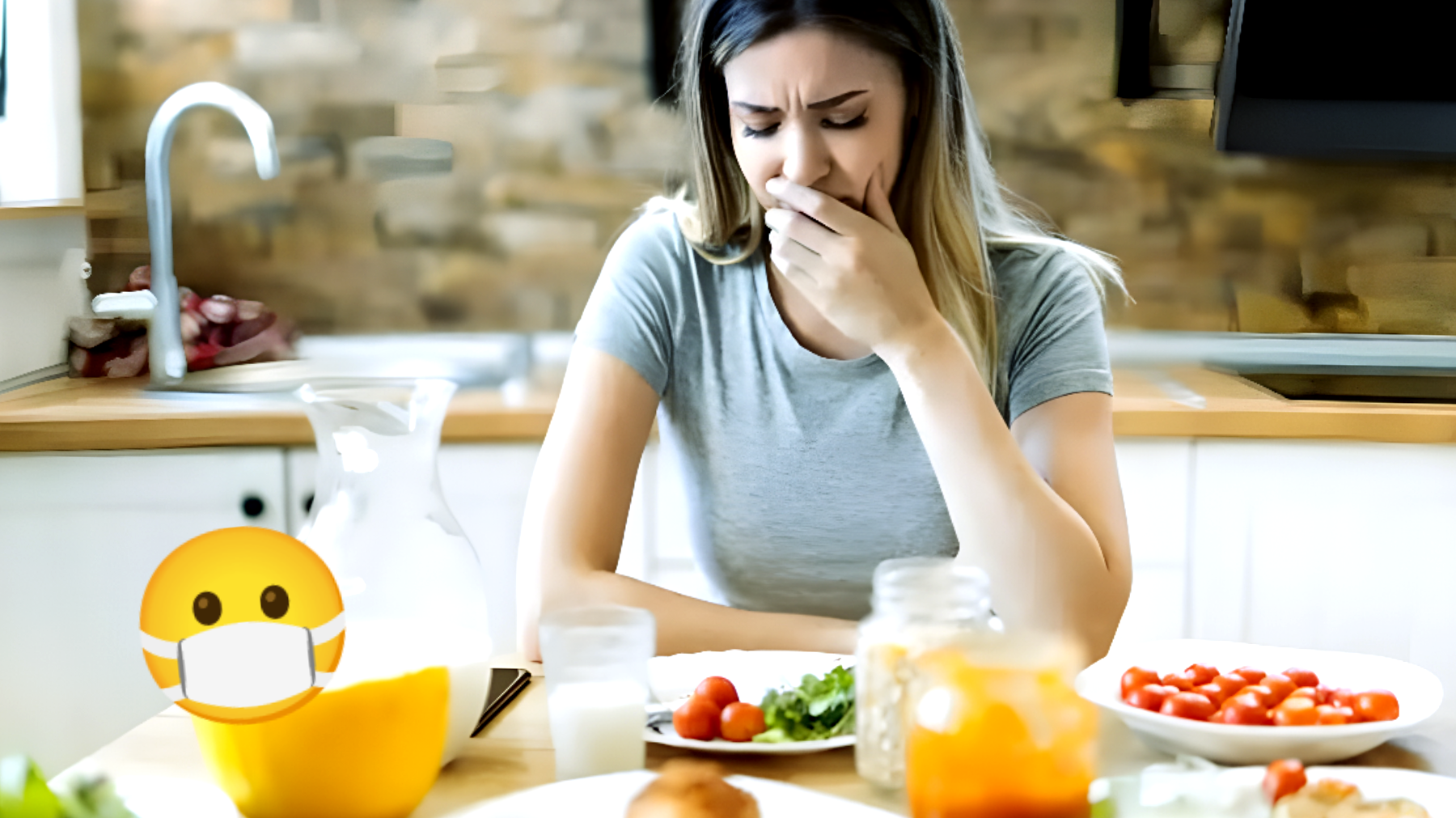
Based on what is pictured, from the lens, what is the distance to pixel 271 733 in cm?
58

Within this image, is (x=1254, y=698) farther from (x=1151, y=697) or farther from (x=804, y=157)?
(x=804, y=157)

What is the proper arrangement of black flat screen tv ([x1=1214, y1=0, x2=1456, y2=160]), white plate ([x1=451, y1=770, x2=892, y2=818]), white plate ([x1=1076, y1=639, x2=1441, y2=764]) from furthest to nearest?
black flat screen tv ([x1=1214, y1=0, x2=1456, y2=160]) → white plate ([x1=1076, y1=639, x2=1441, y2=764]) → white plate ([x1=451, y1=770, x2=892, y2=818])

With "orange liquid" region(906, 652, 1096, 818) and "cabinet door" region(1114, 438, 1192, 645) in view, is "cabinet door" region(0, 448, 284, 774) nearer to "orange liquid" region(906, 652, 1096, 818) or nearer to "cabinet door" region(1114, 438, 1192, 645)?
"cabinet door" region(1114, 438, 1192, 645)

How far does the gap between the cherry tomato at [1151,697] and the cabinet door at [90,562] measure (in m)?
1.35

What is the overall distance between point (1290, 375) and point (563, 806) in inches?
77.8

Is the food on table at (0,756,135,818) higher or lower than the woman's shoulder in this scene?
lower

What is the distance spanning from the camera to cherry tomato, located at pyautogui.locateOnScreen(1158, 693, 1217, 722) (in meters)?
0.71

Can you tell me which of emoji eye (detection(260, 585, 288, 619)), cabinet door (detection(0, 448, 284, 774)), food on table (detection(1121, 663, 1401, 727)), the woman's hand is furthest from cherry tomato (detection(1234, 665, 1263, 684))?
cabinet door (detection(0, 448, 284, 774))

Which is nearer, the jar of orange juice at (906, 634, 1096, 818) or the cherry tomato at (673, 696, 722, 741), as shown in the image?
the jar of orange juice at (906, 634, 1096, 818)

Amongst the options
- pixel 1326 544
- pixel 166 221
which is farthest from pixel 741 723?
pixel 166 221

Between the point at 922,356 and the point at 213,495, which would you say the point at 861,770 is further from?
the point at 213,495

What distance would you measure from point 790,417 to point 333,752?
0.74m

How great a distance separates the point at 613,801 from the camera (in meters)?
0.58

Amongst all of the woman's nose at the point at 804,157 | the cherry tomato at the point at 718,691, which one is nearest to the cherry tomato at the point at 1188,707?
the cherry tomato at the point at 718,691
